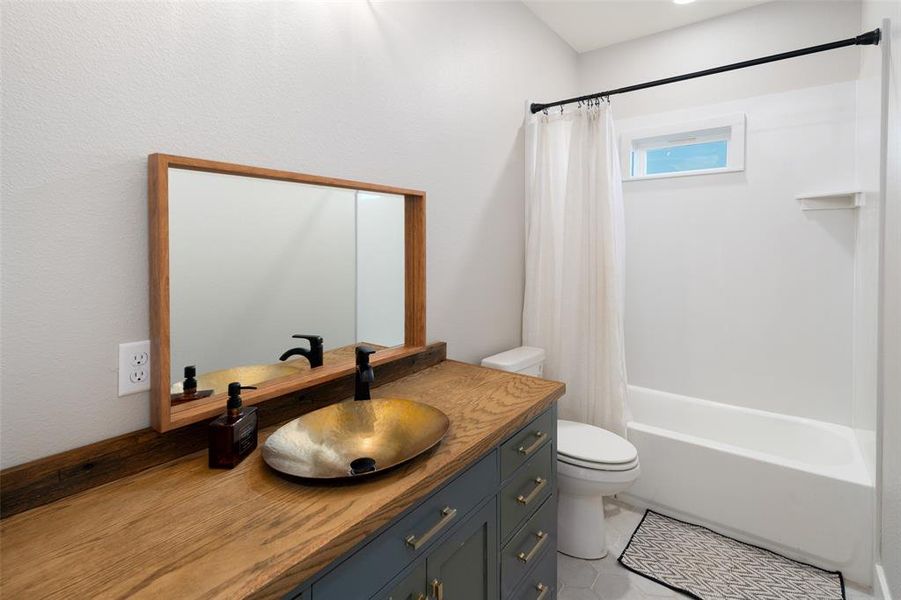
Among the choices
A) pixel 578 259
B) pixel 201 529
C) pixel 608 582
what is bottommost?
pixel 608 582

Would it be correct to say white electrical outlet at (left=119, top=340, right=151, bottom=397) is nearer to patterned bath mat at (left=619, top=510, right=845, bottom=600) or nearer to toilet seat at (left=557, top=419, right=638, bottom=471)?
toilet seat at (left=557, top=419, right=638, bottom=471)

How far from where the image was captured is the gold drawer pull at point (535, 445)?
4.49 feet

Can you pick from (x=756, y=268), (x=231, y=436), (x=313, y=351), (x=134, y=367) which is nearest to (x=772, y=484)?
(x=756, y=268)

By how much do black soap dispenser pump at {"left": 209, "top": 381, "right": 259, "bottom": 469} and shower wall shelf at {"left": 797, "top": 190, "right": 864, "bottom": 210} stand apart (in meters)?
2.80

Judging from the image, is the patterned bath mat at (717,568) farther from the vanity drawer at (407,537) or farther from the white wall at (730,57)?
the white wall at (730,57)

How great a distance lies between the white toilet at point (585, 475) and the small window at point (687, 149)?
5.38 feet

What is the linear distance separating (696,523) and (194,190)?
2.57 meters

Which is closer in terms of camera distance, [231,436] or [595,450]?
[231,436]

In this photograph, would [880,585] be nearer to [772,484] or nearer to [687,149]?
[772,484]

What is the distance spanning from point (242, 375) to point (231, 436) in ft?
0.91

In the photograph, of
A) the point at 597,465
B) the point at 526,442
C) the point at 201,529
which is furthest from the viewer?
the point at 597,465

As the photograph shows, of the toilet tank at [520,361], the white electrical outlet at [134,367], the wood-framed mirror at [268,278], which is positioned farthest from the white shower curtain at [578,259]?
the white electrical outlet at [134,367]

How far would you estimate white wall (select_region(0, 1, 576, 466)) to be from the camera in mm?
857

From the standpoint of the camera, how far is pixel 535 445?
1454mm
